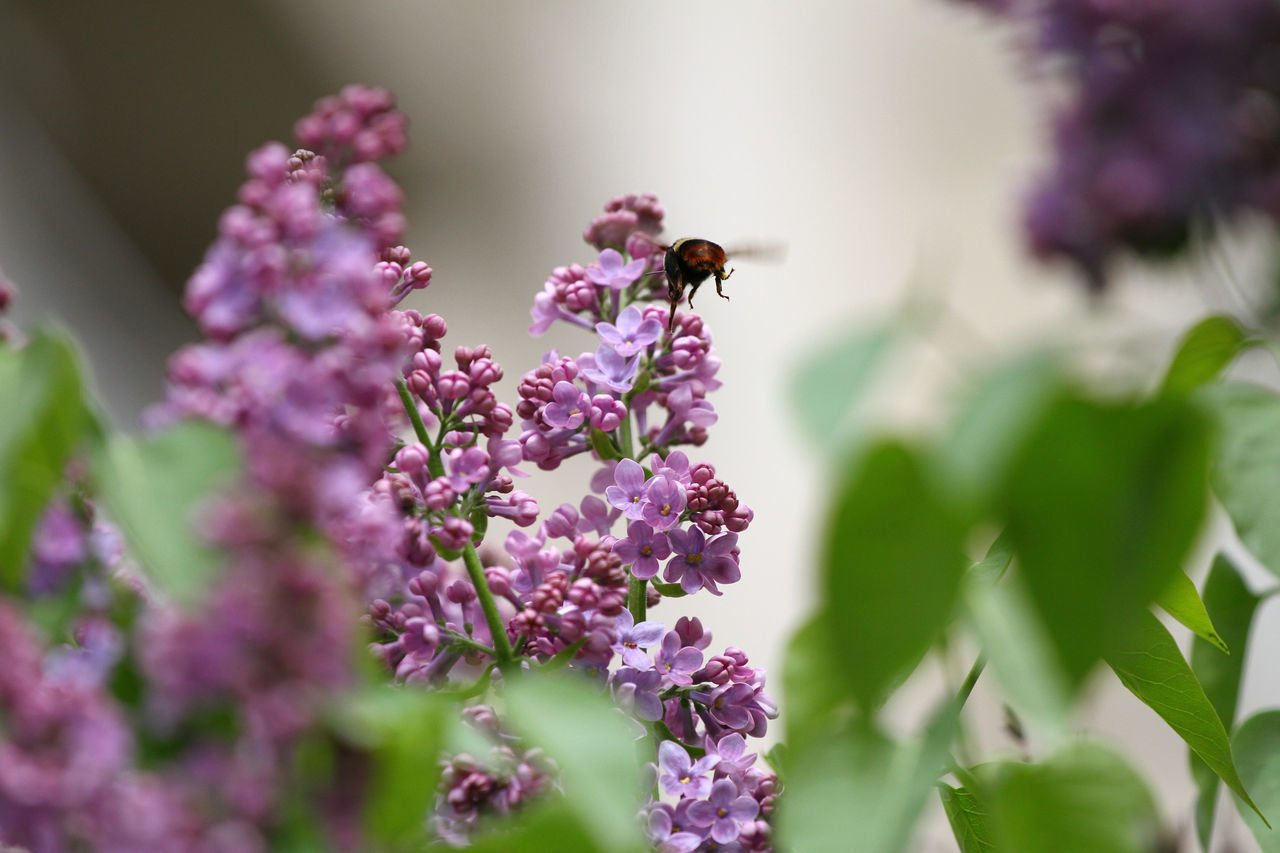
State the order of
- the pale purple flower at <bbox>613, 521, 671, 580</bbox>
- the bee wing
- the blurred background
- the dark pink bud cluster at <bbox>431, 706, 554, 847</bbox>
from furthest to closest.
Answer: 1. the blurred background
2. the bee wing
3. the pale purple flower at <bbox>613, 521, 671, 580</bbox>
4. the dark pink bud cluster at <bbox>431, 706, 554, 847</bbox>

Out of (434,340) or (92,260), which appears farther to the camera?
(92,260)

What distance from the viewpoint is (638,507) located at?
0.40 metres

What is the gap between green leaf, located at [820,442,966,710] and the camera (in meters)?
0.18

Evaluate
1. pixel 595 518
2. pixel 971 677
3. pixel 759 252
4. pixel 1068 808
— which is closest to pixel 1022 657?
pixel 1068 808

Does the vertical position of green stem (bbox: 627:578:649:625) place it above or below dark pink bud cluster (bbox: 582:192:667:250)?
below

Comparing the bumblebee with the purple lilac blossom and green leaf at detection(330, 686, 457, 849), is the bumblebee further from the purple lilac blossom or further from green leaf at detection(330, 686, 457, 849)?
green leaf at detection(330, 686, 457, 849)

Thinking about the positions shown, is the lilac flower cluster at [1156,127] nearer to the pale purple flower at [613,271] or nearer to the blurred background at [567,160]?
the pale purple flower at [613,271]

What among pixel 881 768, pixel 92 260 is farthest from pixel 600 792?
pixel 92 260

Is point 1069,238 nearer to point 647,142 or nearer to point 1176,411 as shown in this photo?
point 1176,411

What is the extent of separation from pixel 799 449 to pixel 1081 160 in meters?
0.07

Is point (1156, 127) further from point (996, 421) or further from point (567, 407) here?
point (567, 407)

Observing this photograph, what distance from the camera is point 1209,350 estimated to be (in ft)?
1.02

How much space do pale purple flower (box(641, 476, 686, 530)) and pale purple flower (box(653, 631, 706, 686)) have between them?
0.04 metres

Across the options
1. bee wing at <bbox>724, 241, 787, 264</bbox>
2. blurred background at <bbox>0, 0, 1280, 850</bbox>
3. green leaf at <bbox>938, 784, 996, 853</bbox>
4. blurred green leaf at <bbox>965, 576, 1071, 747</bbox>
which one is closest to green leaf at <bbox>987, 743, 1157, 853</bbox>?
blurred green leaf at <bbox>965, 576, 1071, 747</bbox>
